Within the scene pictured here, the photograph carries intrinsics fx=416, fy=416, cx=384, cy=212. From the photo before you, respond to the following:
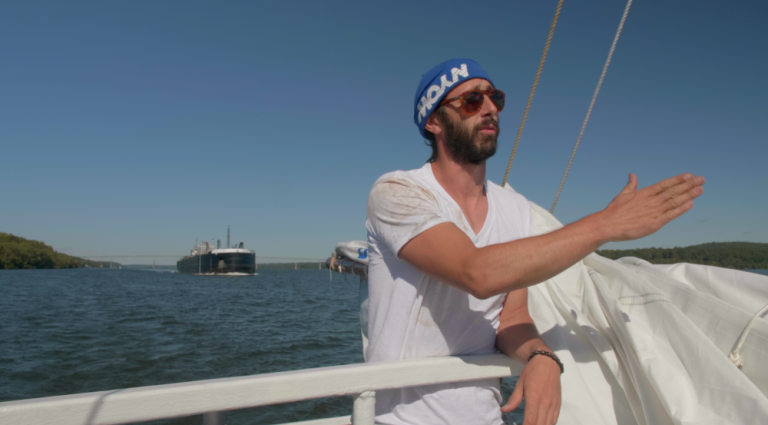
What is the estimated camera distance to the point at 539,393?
1.18 meters

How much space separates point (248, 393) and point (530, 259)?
0.75 metres

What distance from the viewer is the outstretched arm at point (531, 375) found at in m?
1.17

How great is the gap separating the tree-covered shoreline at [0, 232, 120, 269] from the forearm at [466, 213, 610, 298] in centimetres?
10216

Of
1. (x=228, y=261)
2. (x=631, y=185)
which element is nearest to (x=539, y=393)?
(x=631, y=185)

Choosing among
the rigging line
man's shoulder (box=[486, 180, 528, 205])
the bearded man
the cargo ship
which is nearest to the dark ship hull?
the cargo ship

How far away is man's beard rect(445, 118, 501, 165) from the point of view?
1.41 m

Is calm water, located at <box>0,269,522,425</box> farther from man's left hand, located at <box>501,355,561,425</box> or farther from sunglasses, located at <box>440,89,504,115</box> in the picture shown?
sunglasses, located at <box>440,89,504,115</box>

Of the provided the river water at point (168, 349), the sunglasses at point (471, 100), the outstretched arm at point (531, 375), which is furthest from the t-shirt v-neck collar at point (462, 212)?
the river water at point (168, 349)

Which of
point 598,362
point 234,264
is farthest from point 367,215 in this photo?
point 234,264

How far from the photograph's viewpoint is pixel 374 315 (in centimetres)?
130

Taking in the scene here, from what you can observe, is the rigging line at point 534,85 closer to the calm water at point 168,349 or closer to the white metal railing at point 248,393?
the white metal railing at point 248,393

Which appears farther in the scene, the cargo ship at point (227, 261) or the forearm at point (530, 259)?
the cargo ship at point (227, 261)

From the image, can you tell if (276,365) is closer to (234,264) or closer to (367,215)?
(367,215)

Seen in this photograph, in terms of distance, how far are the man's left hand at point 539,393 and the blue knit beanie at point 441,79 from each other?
89 centimetres
